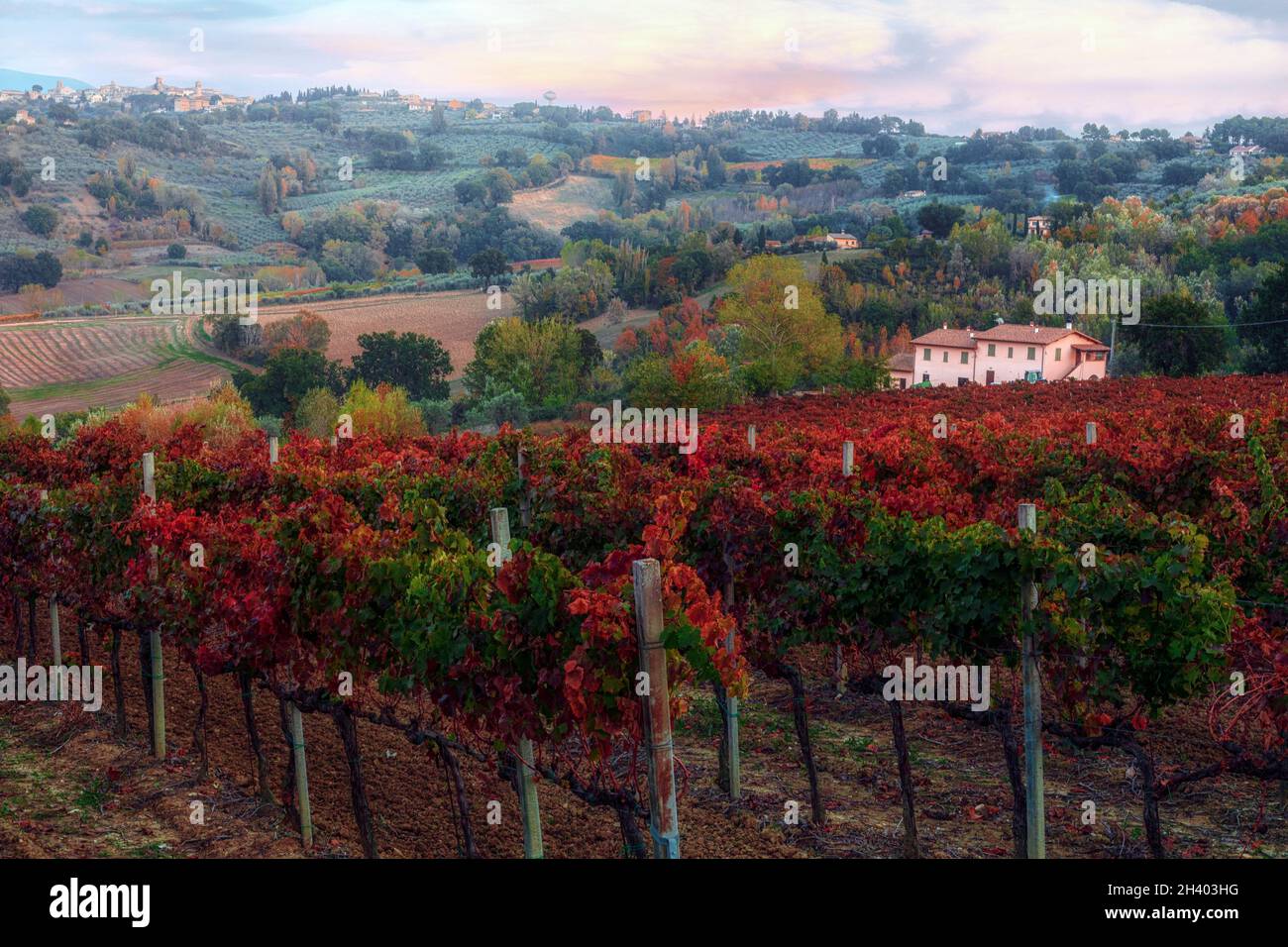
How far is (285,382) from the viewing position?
69375 mm

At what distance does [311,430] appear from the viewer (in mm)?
55062

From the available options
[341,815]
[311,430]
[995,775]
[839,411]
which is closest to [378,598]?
[341,815]

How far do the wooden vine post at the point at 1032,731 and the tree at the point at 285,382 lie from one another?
6398 centimetres

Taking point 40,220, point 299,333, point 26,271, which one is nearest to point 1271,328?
point 299,333

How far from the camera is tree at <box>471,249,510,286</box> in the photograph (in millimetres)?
120688

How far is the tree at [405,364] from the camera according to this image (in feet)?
247

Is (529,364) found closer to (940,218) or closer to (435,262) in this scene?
(940,218)

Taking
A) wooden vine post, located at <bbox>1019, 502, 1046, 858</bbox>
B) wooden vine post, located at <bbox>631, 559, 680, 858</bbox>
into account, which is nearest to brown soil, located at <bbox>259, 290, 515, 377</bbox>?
wooden vine post, located at <bbox>1019, 502, 1046, 858</bbox>

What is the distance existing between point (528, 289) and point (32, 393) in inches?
1587

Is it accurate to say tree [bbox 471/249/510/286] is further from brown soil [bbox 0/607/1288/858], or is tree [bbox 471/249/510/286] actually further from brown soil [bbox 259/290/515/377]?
brown soil [bbox 0/607/1288/858]

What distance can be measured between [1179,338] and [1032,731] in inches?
2261

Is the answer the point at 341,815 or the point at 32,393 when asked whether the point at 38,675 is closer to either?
the point at 341,815

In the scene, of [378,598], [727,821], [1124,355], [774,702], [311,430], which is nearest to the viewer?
[378,598]

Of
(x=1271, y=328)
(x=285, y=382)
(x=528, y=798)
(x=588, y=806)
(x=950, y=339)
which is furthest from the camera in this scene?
(x=950, y=339)
